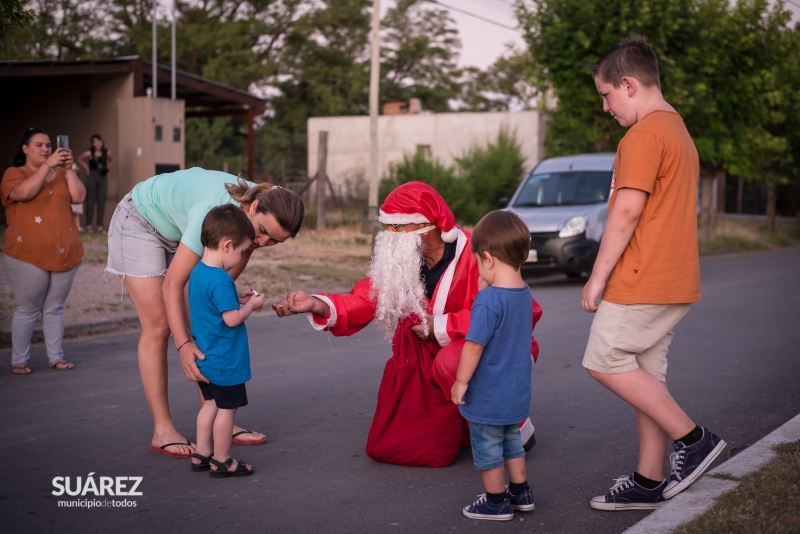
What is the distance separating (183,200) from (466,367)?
1.88m

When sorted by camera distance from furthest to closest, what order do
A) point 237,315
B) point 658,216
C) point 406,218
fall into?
1. point 406,218
2. point 237,315
3. point 658,216

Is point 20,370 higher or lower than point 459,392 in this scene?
lower

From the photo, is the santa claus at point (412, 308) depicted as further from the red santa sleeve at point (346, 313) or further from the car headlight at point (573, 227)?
the car headlight at point (573, 227)

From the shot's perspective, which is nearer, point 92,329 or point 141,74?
point 92,329

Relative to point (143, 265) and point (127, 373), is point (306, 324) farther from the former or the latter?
point (143, 265)

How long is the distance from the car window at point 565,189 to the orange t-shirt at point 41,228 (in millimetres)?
9905

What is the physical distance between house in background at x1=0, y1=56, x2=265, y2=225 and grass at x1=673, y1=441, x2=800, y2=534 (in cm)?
1778

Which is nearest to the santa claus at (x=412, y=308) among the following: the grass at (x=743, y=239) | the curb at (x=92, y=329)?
the curb at (x=92, y=329)

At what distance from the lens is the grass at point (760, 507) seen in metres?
3.81

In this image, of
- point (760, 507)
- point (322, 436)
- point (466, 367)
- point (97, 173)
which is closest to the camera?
point (760, 507)

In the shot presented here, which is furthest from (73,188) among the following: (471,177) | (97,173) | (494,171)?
(494,171)

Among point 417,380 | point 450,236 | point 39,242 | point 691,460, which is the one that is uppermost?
point 450,236

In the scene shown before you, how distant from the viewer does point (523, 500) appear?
14.5 ft

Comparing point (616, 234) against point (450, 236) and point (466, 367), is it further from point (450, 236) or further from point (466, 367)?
point (450, 236)
